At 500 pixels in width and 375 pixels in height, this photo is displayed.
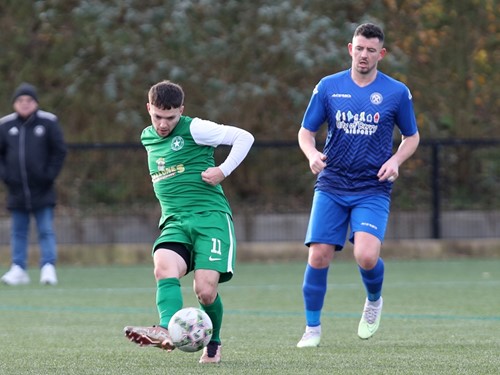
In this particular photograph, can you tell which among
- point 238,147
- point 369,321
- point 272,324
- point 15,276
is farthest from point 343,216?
point 15,276

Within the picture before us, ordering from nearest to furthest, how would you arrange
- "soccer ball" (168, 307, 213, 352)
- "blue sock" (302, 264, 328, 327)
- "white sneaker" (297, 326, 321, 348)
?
"soccer ball" (168, 307, 213, 352) → "white sneaker" (297, 326, 321, 348) → "blue sock" (302, 264, 328, 327)

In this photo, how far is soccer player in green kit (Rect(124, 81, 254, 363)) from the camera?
7176 millimetres

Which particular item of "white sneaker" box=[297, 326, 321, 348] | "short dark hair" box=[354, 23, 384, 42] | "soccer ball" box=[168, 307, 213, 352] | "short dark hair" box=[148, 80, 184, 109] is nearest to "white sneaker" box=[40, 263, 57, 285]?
"white sneaker" box=[297, 326, 321, 348]

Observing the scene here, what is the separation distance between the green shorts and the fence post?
10.6 metres

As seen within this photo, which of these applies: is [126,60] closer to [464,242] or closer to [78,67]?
[78,67]

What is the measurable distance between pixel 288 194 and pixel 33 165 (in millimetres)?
4693

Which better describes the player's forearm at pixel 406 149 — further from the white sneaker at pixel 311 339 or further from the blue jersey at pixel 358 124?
the white sneaker at pixel 311 339

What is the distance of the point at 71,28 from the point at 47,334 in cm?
1141

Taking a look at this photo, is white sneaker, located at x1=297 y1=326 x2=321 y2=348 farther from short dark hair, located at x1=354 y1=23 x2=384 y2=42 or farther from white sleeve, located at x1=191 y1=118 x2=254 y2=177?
short dark hair, located at x1=354 y1=23 x2=384 y2=42

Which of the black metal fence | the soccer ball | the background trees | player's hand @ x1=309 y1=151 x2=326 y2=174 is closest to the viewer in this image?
the soccer ball

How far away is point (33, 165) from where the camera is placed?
14188 millimetres

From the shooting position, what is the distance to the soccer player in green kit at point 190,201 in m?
7.18

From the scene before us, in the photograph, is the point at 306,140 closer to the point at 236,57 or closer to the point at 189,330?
the point at 189,330

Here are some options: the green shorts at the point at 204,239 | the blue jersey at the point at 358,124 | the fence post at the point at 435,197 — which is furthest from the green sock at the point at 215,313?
the fence post at the point at 435,197
